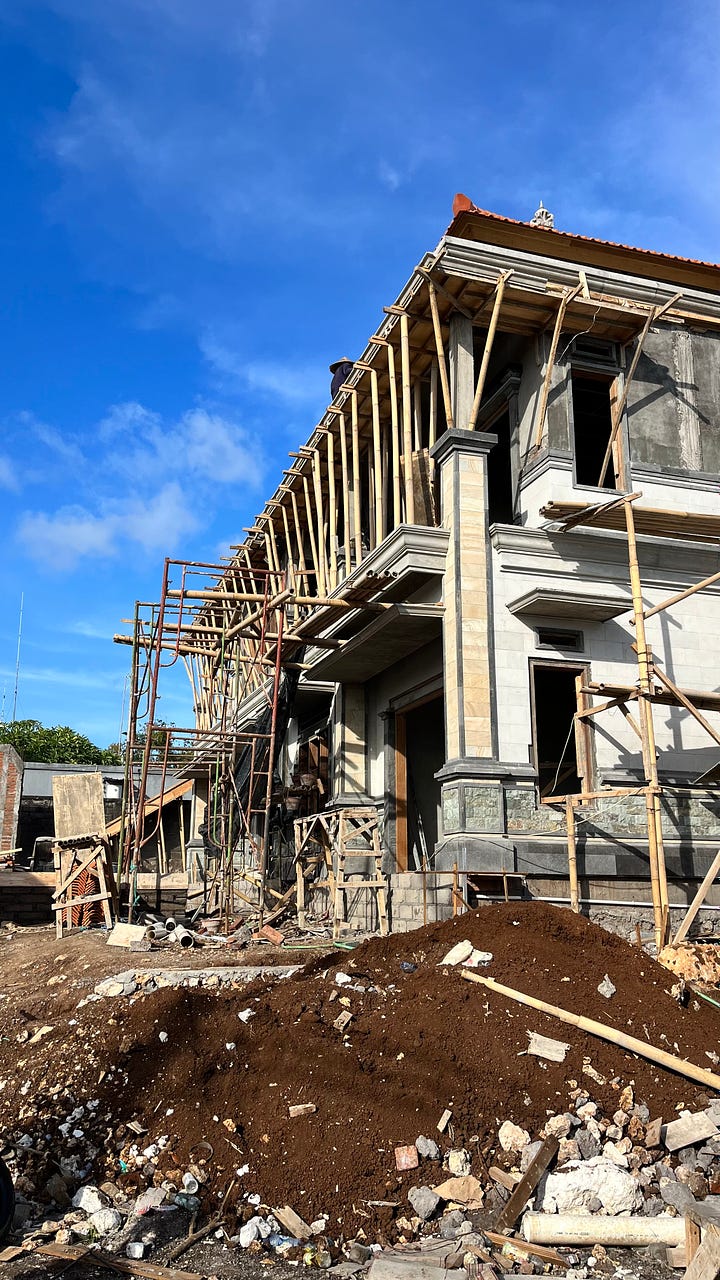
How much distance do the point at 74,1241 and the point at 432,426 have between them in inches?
519

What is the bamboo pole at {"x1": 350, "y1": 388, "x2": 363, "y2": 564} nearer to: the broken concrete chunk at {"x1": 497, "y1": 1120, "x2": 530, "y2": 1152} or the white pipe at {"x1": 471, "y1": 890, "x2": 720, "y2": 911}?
the white pipe at {"x1": 471, "y1": 890, "x2": 720, "y2": 911}

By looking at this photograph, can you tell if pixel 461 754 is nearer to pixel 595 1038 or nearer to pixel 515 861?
pixel 515 861

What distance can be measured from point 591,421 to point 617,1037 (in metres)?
15.2

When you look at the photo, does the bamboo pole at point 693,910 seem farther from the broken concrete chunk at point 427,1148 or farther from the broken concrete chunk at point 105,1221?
the broken concrete chunk at point 105,1221

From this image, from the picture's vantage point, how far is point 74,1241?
5.82m

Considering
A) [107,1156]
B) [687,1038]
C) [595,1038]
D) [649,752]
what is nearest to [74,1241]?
[107,1156]

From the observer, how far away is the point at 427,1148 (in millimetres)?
6574

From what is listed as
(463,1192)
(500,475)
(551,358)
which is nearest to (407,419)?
(551,358)

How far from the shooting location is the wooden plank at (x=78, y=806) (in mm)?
15469

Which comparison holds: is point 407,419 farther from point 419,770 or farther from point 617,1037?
point 617,1037

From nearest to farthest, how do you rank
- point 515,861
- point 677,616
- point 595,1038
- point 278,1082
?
point 278,1082, point 595,1038, point 515,861, point 677,616

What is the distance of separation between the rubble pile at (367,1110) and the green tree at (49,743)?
52.0m

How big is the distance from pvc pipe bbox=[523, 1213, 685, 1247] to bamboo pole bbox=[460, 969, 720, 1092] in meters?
1.68

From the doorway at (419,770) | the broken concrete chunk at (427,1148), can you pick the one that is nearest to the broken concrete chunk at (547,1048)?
the broken concrete chunk at (427,1148)
